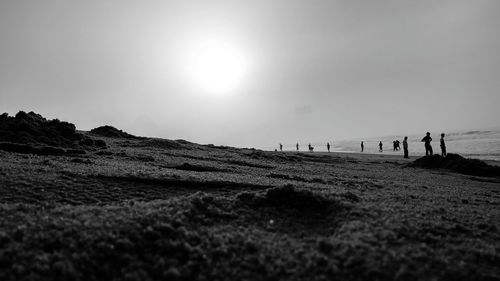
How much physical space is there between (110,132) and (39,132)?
35.9 feet

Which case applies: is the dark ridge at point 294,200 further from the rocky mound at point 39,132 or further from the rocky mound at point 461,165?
the rocky mound at point 461,165

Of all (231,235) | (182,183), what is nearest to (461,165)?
(182,183)

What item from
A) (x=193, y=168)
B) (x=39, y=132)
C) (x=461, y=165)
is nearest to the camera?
(x=193, y=168)

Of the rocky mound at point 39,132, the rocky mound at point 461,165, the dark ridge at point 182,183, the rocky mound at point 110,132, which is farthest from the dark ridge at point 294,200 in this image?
the rocky mound at point 110,132

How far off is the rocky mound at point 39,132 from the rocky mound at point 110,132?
824cm

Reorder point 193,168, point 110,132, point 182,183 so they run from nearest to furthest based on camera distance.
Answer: point 182,183 → point 193,168 → point 110,132

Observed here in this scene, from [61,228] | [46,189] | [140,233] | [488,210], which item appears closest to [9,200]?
[46,189]

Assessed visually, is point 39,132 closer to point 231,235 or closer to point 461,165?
point 231,235

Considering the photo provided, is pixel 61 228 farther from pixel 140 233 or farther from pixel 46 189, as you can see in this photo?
pixel 46 189

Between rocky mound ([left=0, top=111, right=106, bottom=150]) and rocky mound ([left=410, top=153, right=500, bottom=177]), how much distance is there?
16960 mm

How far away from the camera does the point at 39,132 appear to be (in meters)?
14.3

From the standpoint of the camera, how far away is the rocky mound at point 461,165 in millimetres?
17844

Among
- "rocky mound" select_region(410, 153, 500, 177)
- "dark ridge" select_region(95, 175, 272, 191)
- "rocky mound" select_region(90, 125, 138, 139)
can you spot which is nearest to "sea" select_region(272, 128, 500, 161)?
"rocky mound" select_region(410, 153, 500, 177)

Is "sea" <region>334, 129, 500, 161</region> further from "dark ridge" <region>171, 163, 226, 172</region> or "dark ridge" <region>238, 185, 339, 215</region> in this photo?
"dark ridge" <region>238, 185, 339, 215</region>
